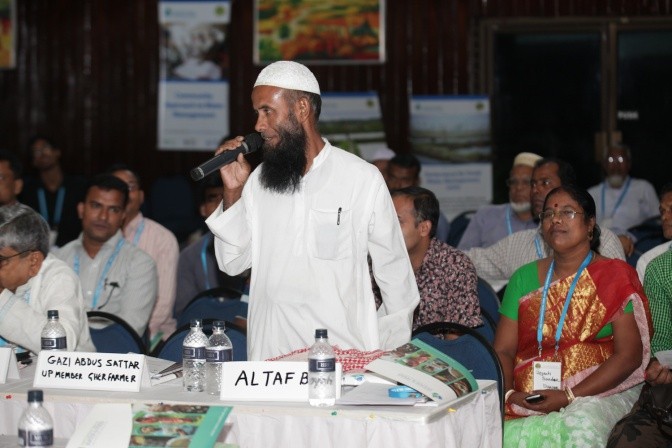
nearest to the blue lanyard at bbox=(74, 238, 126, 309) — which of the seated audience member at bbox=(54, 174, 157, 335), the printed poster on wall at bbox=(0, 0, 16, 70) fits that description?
the seated audience member at bbox=(54, 174, 157, 335)

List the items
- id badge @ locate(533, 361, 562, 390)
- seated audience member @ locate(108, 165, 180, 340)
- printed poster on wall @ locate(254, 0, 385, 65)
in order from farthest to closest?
printed poster on wall @ locate(254, 0, 385, 65), seated audience member @ locate(108, 165, 180, 340), id badge @ locate(533, 361, 562, 390)

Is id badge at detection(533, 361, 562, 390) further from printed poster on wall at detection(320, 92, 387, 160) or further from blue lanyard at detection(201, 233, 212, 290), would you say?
printed poster on wall at detection(320, 92, 387, 160)

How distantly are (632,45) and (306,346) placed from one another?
22.4 feet

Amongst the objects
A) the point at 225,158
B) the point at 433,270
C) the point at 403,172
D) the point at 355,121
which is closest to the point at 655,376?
the point at 433,270

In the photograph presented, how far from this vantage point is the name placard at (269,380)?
353cm

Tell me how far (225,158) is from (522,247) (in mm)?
2738

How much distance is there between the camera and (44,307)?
4.50 metres

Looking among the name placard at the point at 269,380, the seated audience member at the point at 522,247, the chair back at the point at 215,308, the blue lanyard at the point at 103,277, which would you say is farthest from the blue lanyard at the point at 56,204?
the name placard at the point at 269,380

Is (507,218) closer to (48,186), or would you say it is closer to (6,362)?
(6,362)

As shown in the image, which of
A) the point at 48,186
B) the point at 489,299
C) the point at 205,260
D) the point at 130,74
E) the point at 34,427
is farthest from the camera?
the point at 130,74

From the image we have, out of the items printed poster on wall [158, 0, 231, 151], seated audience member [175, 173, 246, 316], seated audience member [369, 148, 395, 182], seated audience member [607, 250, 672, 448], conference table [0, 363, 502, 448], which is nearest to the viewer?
conference table [0, 363, 502, 448]

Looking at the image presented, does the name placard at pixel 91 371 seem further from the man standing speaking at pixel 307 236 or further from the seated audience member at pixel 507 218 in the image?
the seated audience member at pixel 507 218

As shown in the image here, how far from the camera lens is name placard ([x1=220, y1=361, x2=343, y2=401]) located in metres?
3.53

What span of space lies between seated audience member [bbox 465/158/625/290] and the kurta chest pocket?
2040mm
